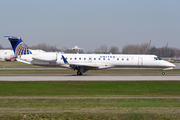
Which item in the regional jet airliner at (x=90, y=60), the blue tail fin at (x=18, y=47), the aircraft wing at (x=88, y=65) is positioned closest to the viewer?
the aircraft wing at (x=88, y=65)

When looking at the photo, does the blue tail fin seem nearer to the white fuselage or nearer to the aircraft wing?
the white fuselage

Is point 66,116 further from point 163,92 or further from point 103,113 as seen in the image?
point 163,92

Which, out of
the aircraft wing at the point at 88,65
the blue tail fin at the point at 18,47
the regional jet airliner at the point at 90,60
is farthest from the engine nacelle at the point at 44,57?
the blue tail fin at the point at 18,47

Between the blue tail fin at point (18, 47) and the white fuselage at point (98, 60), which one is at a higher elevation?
the blue tail fin at point (18, 47)

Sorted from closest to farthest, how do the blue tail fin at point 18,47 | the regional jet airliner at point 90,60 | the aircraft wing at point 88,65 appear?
the aircraft wing at point 88,65
the regional jet airliner at point 90,60
the blue tail fin at point 18,47

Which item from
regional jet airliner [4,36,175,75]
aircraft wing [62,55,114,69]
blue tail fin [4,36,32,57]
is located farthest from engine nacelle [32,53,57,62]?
blue tail fin [4,36,32,57]

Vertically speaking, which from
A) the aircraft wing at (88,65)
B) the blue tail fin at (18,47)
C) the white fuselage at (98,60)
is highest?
the blue tail fin at (18,47)

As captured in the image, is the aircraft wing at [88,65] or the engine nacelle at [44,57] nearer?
the aircraft wing at [88,65]

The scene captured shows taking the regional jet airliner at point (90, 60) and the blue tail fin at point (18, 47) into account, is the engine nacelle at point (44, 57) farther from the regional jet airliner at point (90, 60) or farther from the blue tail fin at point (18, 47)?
the blue tail fin at point (18, 47)

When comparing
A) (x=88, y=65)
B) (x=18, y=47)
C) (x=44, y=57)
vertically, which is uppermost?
(x=18, y=47)

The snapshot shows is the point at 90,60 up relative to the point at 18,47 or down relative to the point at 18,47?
down

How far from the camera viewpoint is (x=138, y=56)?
124 ft

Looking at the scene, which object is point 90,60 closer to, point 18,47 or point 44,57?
point 44,57

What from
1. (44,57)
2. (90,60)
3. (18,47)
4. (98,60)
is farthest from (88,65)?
(18,47)
